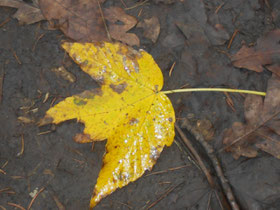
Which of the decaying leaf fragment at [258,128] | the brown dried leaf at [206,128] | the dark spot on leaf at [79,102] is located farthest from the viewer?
the brown dried leaf at [206,128]

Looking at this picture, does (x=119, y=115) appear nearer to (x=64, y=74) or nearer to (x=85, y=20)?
(x=64, y=74)

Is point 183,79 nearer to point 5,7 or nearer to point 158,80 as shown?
point 158,80

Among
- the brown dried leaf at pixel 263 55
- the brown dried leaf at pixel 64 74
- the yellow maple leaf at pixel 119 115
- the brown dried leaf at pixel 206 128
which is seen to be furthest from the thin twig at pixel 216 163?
the brown dried leaf at pixel 64 74

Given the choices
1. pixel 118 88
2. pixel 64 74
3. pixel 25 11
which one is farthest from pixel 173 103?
pixel 25 11

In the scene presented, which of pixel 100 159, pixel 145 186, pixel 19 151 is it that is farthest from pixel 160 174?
pixel 19 151

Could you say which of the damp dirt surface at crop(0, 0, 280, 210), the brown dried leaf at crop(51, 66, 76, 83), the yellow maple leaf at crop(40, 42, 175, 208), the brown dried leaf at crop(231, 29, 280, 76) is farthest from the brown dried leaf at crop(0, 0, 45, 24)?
the brown dried leaf at crop(231, 29, 280, 76)

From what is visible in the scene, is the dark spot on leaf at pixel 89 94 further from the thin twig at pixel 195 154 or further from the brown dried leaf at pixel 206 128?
the brown dried leaf at pixel 206 128
